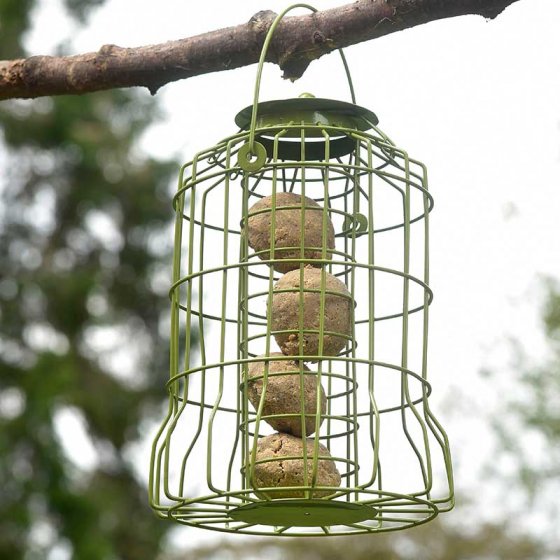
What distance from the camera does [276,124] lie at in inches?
90.4

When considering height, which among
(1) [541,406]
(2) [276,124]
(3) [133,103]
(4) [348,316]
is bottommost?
(4) [348,316]

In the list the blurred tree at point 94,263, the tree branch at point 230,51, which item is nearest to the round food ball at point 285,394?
the tree branch at point 230,51

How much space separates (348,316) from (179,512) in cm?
51

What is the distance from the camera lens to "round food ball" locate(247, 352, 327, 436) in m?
2.17

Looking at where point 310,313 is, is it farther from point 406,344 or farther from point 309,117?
point 309,117

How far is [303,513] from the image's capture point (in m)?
2.07

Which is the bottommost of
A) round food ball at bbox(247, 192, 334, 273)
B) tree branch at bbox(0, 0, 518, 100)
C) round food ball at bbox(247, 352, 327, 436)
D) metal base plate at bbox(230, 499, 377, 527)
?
metal base plate at bbox(230, 499, 377, 527)

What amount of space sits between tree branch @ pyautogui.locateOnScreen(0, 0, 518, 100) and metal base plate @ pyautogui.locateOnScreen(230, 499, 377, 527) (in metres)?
0.89

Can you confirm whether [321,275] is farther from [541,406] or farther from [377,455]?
[541,406]

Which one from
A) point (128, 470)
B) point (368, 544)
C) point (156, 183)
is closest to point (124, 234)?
point (156, 183)

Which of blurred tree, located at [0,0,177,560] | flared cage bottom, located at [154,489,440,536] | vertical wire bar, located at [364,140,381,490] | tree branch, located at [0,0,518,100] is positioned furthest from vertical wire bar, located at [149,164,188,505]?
blurred tree, located at [0,0,177,560]

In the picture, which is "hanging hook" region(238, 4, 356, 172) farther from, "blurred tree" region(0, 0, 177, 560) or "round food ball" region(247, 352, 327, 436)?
"blurred tree" region(0, 0, 177, 560)

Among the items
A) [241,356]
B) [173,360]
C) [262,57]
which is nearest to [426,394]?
[241,356]

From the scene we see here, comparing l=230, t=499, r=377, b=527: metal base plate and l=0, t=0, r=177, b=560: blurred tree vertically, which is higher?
l=0, t=0, r=177, b=560: blurred tree
